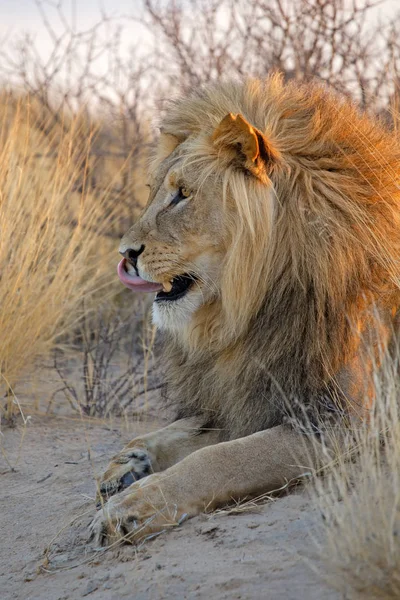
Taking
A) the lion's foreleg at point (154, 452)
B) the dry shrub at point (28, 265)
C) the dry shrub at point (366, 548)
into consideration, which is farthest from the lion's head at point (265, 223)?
the dry shrub at point (28, 265)

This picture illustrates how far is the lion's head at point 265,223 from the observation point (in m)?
3.26

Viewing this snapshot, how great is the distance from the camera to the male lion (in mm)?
3182

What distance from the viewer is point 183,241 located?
332cm

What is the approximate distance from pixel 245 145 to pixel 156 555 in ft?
4.87

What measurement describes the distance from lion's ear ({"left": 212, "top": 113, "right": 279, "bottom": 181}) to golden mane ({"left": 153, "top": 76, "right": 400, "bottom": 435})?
2 centimetres

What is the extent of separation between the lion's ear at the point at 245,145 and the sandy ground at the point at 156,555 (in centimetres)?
119

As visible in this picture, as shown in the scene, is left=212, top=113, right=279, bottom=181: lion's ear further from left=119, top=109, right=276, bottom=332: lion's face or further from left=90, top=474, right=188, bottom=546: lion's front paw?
left=90, top=474, right=188, bottom=546: lion's front paw

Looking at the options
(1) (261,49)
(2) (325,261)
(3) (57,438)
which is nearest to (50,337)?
(3) (57,438)

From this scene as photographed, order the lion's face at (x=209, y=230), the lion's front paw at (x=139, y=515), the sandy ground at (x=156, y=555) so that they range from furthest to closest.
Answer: the lion's face at (x=209, y=230) < the lion's front paw at (x=139, y=515) < the sandy ground at (x=156, y=555)

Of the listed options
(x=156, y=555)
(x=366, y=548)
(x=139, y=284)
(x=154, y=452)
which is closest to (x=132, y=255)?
(x=139, y=284)

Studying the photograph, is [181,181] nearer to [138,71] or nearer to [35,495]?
[35,495]

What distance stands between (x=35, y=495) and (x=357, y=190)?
188cm

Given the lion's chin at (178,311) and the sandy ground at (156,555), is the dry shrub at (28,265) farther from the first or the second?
the lion's chin at (178,311)

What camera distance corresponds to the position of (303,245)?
10.7 feet
